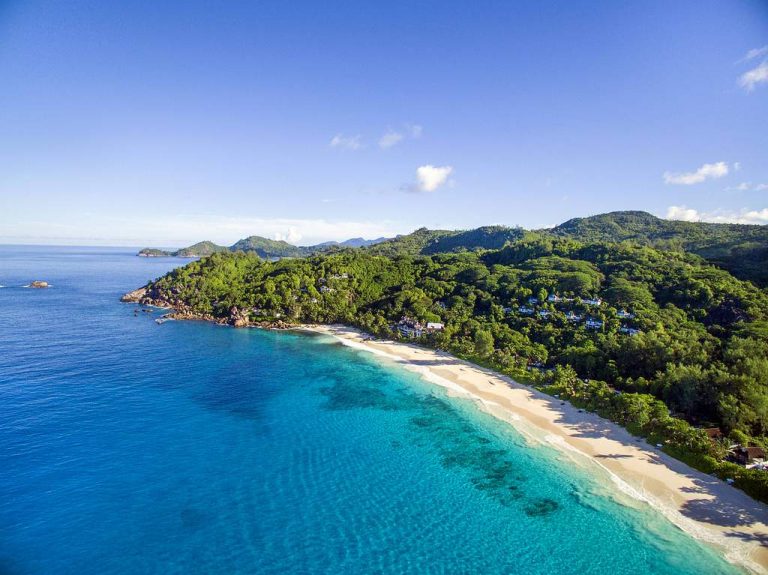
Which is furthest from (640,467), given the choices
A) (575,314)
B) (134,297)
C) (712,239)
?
(712,239)

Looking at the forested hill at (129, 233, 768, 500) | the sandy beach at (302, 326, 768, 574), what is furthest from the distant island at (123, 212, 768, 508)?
the sandy beach at (302, 326, 768, 574)

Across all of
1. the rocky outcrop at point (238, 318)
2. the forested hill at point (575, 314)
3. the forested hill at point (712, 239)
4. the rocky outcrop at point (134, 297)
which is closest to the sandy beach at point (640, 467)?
the forested hill at point (575, 314)

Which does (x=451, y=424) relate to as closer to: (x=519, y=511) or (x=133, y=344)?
(x=519, y=511)

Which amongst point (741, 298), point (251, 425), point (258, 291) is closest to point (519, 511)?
point (251, 425)

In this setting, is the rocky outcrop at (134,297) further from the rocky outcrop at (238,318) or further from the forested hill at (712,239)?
the forested hill at (712,239)

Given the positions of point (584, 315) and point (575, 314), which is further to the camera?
point (575, 314)

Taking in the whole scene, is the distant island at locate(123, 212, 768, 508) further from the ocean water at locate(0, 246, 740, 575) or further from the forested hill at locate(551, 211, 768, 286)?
the ocean water at locate(0, 246, 740, 575)

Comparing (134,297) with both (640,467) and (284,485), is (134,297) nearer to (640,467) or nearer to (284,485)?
(284,485)
